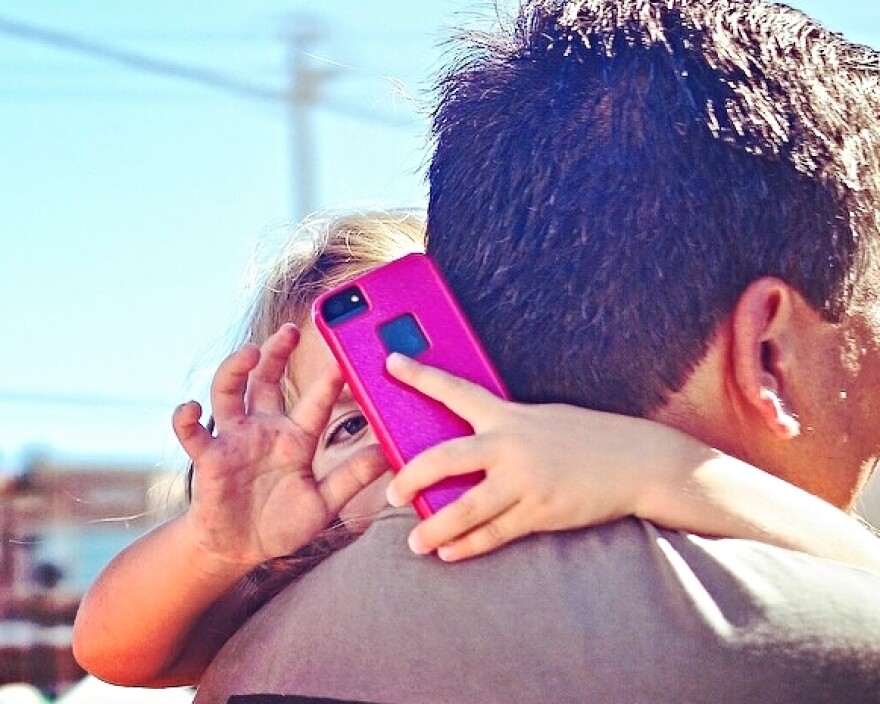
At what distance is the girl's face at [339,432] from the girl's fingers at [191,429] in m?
0.25

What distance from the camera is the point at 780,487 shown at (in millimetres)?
1476

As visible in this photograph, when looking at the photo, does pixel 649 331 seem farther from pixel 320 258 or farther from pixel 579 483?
pixel 320 258

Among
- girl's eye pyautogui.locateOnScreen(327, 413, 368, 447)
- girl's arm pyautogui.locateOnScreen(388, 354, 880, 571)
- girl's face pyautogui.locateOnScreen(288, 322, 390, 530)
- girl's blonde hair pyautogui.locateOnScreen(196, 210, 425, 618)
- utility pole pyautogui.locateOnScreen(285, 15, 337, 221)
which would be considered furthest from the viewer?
utility pole pyautogui.locateOnScreen(285, 15, 337, 221)

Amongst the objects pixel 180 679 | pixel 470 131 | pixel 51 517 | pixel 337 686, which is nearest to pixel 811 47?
pixel 470 131

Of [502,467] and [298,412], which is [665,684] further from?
[298,412]

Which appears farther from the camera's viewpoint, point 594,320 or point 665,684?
point 594,320

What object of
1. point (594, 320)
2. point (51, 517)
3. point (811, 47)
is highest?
point (811, 47)

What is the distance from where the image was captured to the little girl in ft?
4.58

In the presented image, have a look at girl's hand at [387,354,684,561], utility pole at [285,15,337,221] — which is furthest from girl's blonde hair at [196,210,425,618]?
utility pole at [285,15,337,221]

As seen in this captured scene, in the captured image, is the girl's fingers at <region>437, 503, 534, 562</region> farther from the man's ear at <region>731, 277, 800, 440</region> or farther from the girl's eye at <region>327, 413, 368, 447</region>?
the girl's eye at <region>327, 413, 368, 447</region>

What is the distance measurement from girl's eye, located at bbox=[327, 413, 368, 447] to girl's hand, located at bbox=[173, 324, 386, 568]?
0.53 metres

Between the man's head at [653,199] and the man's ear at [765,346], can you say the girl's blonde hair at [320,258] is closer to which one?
the man's head at [653,199]

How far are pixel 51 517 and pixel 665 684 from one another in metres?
9.12

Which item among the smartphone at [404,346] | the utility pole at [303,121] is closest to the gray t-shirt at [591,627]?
the smartphone at [404,346]
